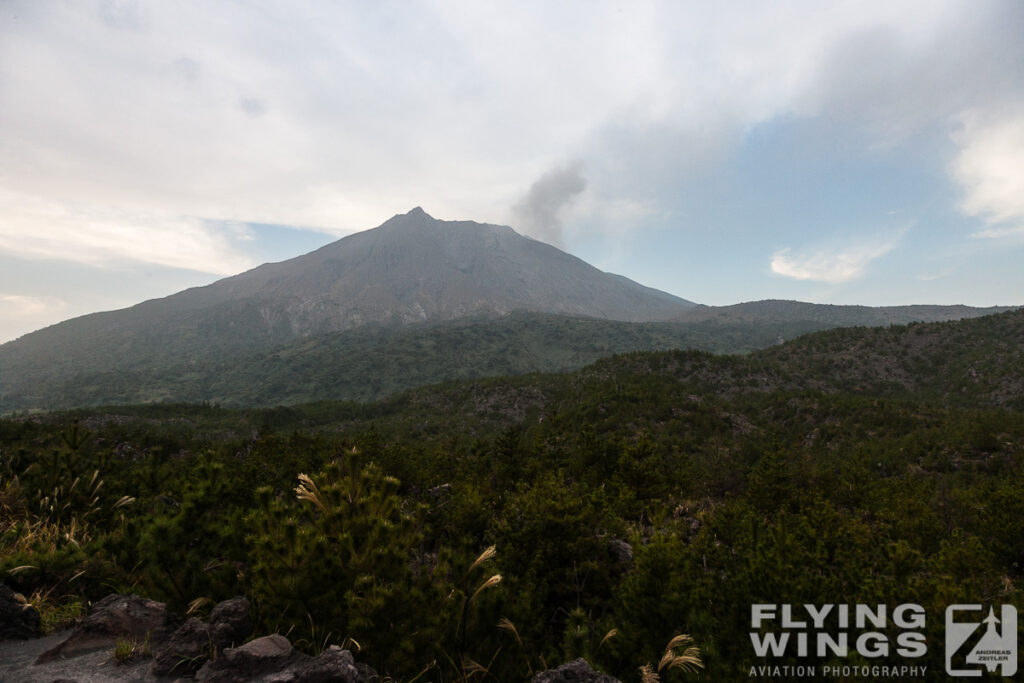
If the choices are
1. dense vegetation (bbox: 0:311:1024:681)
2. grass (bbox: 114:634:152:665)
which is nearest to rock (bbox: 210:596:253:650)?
dense vegetation (bbox: 0:311:1024:681)

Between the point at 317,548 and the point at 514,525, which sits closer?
the point at 317,548

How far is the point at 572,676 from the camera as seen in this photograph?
430 centimetres

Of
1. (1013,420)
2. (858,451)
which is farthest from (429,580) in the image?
(1013,420)

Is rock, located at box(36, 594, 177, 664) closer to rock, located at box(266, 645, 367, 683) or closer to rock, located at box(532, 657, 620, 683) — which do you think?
rock, located at box(266, 645, 367, 683)

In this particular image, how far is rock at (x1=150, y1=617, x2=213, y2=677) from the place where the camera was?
4391mm

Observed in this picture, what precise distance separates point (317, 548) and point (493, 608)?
255cm

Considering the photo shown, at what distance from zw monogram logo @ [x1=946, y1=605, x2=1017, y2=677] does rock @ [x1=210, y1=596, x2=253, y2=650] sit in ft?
27.0

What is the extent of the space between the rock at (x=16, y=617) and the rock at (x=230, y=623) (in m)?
2.73

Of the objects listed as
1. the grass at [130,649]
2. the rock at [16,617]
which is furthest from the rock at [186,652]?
the rock at [16,617]

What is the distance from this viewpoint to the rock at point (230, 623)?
15.2 ft

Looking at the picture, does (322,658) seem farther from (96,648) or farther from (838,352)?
(838,352)

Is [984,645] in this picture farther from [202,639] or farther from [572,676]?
[202,639]

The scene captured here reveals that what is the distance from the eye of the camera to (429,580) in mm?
5742

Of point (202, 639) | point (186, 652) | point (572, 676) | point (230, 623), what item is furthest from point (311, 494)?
point (572, 676)
